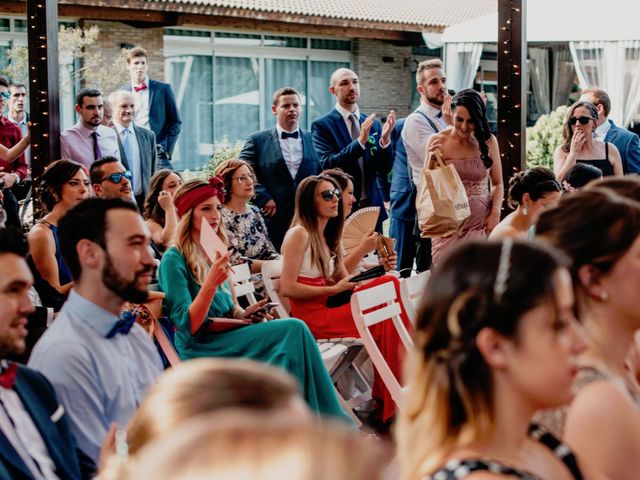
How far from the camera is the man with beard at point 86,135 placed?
6.87 m

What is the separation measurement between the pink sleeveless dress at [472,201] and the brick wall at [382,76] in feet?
46.8

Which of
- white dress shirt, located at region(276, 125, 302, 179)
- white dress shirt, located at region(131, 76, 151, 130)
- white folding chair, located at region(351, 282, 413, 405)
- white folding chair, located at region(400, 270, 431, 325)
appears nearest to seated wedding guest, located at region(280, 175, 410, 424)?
white folding chair, located at region(400, 270, 431, 325)

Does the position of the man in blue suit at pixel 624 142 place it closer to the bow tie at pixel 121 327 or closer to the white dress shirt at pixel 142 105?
the white dress shirt at pixel 142 105

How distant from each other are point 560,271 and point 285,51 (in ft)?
61.9

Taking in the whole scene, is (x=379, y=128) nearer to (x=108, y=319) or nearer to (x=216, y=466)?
(x=108, y=319)

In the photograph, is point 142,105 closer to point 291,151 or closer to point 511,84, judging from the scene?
point 291,151

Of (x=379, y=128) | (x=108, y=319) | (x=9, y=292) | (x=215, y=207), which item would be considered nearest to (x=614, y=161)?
(x=379, y=128)

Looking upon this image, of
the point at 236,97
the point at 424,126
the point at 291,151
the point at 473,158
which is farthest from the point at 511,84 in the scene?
the point at 236,97

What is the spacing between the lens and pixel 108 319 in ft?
10.1

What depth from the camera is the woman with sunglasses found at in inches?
285

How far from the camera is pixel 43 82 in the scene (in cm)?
614

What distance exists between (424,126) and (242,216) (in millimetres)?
1419

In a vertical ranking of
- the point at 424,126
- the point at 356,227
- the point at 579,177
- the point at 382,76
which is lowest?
the point at 356,227

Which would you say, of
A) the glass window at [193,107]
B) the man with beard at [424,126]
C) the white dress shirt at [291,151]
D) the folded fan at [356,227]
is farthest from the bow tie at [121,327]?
the glass window at [193,107]
